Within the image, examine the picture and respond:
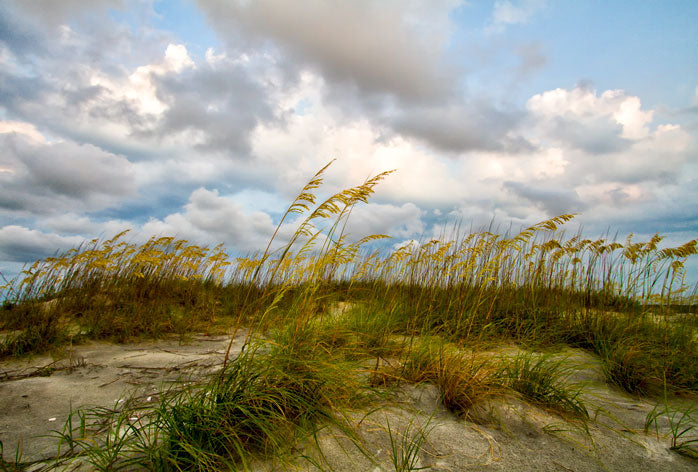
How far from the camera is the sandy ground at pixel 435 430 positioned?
1890 mm

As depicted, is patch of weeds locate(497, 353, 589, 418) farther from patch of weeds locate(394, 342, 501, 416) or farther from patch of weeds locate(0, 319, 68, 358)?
patch of weeds locate(0, 319, 68, 358)

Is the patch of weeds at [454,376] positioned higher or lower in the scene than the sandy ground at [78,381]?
higher

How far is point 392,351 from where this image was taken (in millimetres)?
3193

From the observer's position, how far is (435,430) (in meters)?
2.14

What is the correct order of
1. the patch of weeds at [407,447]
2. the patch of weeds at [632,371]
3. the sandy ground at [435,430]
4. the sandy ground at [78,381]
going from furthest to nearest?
the patch of weeds at [632,371] < the sandy ground at [78,381] < the sandy ground at [435,430] < the patch of weeds at [407,447]

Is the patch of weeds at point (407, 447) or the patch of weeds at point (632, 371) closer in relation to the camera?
the patch of weeds at point (407, 447)

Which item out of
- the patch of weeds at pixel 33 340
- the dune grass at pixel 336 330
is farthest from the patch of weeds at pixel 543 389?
the patch of weeds at pixel 33 340

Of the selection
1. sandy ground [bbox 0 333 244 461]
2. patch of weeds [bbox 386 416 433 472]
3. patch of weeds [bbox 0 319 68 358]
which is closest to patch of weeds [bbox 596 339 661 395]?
patch of weeds [bbox 386 416 433 472]

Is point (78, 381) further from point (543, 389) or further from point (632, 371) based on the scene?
point (632, 371)

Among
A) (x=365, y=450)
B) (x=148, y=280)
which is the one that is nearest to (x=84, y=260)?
(x=148, y=280)

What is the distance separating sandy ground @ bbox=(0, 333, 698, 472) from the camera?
1890 millimetres

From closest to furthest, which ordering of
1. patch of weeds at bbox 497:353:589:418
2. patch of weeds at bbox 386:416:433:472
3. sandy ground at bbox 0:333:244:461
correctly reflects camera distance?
patch of weeds at bbox 386:416:433:472 < sandy ground at bbox 0:333:244:461 < patch of weeds at bbox 497:353:589:418

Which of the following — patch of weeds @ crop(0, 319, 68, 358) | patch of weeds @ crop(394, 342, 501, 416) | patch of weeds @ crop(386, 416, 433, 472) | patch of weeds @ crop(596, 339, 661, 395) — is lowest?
patch of weeds @ crop(0, 319, 68, 358)

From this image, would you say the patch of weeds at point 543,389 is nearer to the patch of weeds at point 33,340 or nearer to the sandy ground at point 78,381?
the sandy ground at point 78,381
